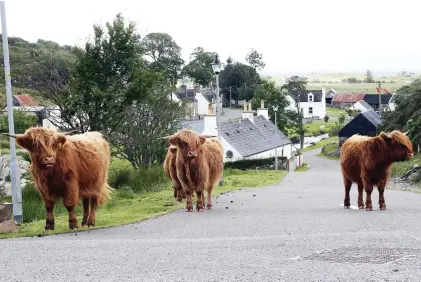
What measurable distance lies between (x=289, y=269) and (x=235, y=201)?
11.6m

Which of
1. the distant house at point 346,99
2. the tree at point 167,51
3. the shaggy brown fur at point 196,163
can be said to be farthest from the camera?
the distant house at point 346,99

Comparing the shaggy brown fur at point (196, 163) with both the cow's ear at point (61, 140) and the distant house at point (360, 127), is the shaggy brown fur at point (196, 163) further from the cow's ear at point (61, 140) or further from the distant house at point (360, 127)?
the distant house at point (360, 127)

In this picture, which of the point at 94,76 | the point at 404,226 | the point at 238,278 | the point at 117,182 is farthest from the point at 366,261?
the point at 94,76

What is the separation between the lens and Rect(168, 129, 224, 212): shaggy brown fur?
51.6 feet

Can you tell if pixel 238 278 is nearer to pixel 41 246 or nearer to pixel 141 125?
pixel 41 246

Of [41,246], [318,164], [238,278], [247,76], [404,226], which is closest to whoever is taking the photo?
[238,278]

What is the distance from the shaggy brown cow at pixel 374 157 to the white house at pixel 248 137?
109 feet

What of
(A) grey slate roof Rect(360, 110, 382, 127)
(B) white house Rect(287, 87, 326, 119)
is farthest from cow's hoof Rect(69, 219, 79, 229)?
(B) white house Rect(287, 87, 326, 119)

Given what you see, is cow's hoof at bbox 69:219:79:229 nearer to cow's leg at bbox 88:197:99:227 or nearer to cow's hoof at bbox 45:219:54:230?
cow's hoof at bbox 45:219:54:230

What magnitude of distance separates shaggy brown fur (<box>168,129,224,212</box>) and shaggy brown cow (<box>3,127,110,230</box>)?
2218 mm

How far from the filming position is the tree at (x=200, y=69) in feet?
399

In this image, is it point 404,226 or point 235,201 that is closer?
point 404,226

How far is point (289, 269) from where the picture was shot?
8.38m

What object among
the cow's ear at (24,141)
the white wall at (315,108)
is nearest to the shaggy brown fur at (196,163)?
the cow's ear at (24,141)
